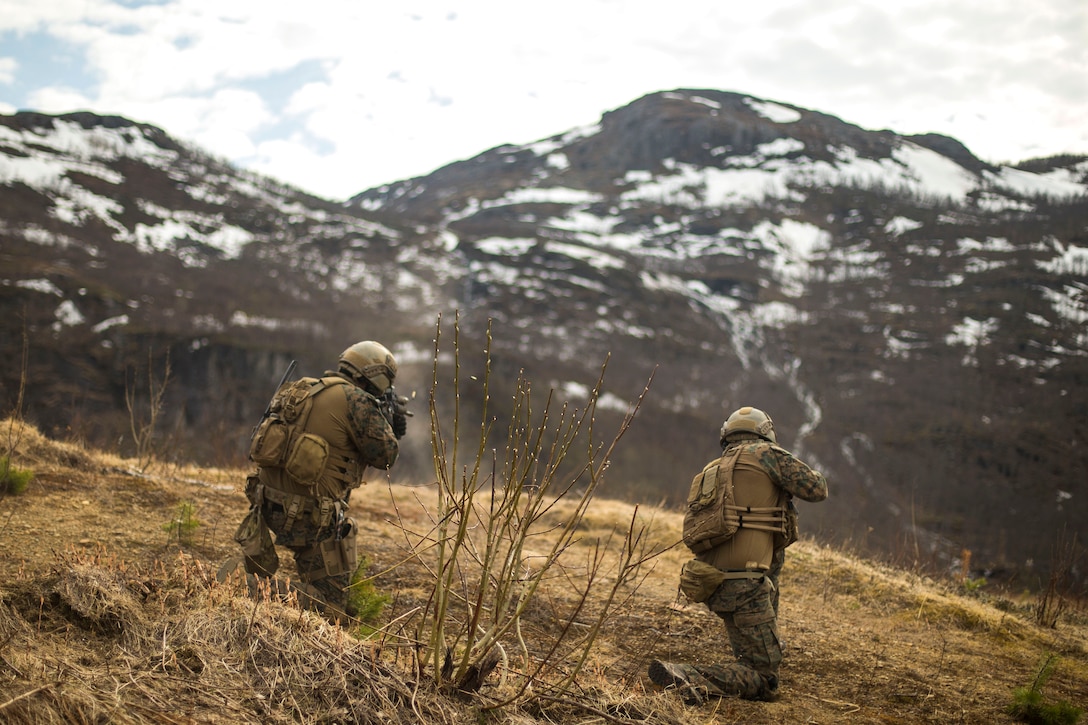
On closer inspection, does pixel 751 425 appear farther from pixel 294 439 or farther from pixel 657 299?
pixel 657 299

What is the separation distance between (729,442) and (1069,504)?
76.7 m

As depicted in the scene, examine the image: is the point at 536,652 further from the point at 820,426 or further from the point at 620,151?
the point at 620,151

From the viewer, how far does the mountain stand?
195ft

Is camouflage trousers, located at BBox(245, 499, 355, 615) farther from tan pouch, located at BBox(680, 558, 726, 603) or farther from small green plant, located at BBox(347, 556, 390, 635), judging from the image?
tan pouch, located at BBox(680, 558, 726, 603)

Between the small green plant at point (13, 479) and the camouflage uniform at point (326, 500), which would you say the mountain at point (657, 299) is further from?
the camouflage uniform at point (326, 500)

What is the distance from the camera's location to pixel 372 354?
5262 millimetres

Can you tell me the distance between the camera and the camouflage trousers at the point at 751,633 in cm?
451

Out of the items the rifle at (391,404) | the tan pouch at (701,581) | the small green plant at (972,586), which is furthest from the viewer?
the small green plant at (972,586)

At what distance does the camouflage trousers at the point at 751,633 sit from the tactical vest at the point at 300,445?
253 centimetres

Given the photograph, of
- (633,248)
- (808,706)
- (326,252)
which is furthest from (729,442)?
(633,248)

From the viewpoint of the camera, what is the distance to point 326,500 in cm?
493

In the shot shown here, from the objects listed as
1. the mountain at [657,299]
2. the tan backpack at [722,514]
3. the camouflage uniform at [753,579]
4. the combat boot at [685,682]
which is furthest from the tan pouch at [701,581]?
the mountain at [657,299]

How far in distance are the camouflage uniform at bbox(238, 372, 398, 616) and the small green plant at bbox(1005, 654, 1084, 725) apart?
13.0 feet

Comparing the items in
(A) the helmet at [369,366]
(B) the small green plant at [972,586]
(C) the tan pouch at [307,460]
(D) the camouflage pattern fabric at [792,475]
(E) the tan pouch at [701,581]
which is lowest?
(B) the small green plant at [972,586]
